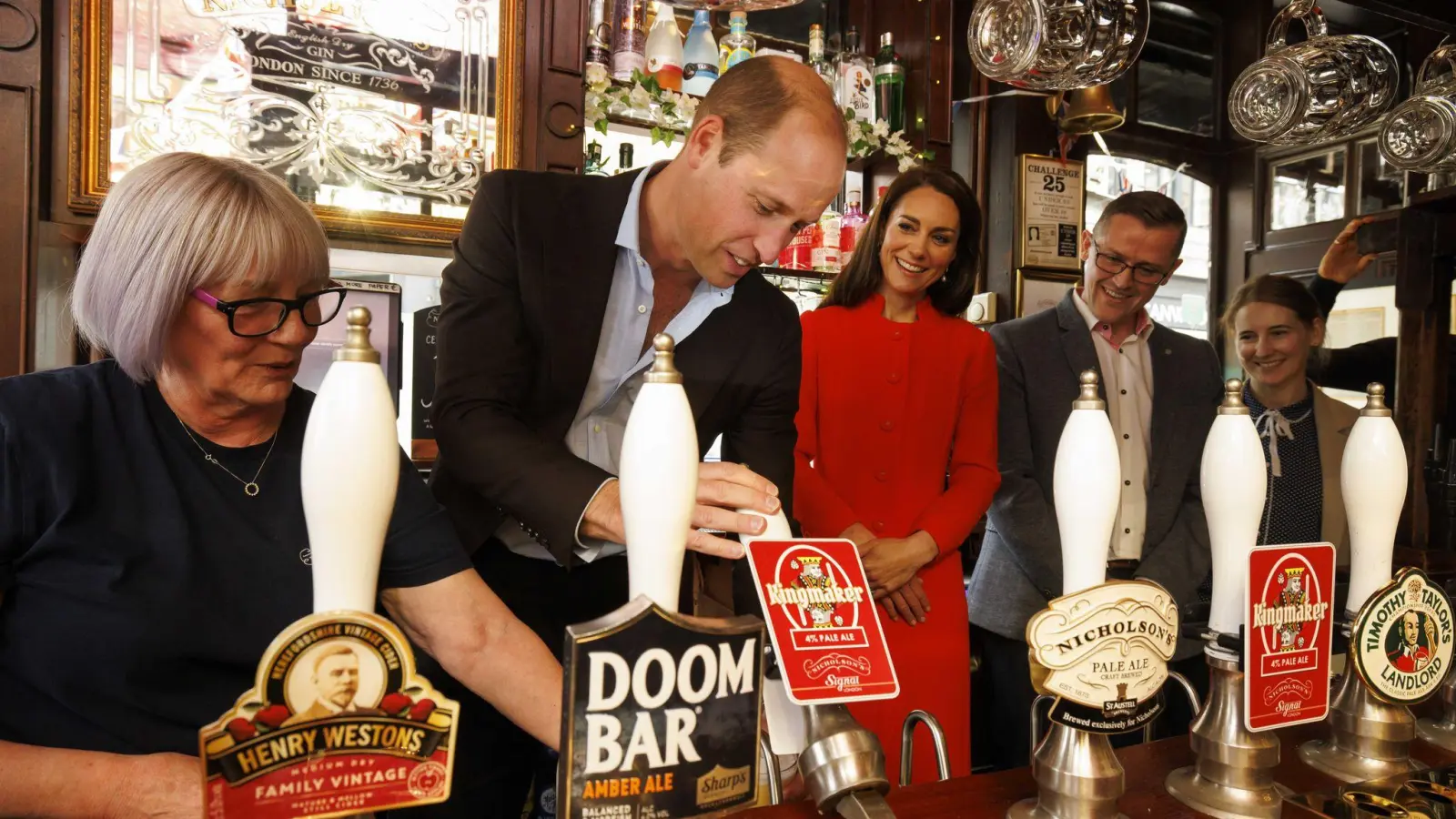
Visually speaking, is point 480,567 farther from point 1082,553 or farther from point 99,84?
point 99,84

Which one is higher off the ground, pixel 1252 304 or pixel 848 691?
pixel 1252 304

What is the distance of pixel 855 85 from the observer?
289 centimetres

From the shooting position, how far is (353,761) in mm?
609

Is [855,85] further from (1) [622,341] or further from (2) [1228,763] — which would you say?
(2) [1228,763]

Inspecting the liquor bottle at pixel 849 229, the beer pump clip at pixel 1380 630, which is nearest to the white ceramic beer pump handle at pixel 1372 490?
the beer pump clip at pixel 1380 630

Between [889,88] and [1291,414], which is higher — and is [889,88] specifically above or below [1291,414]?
above

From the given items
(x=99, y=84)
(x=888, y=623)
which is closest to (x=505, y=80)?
(x=99, y=84)

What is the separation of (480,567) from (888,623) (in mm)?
904

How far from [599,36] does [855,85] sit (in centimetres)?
81

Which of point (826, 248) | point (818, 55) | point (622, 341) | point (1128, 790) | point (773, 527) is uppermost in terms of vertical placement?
point (818, 55)

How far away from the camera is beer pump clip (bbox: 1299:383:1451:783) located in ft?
3.40

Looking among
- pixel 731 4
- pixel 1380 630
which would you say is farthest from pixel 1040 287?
pixel 1380 630

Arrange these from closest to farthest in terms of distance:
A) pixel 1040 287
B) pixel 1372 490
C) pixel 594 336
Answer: pixel 1372 490 < pixel 594 336 < pixel 1040 287

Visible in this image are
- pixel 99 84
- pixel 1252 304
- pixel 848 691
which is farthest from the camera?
pixel 1252 304
